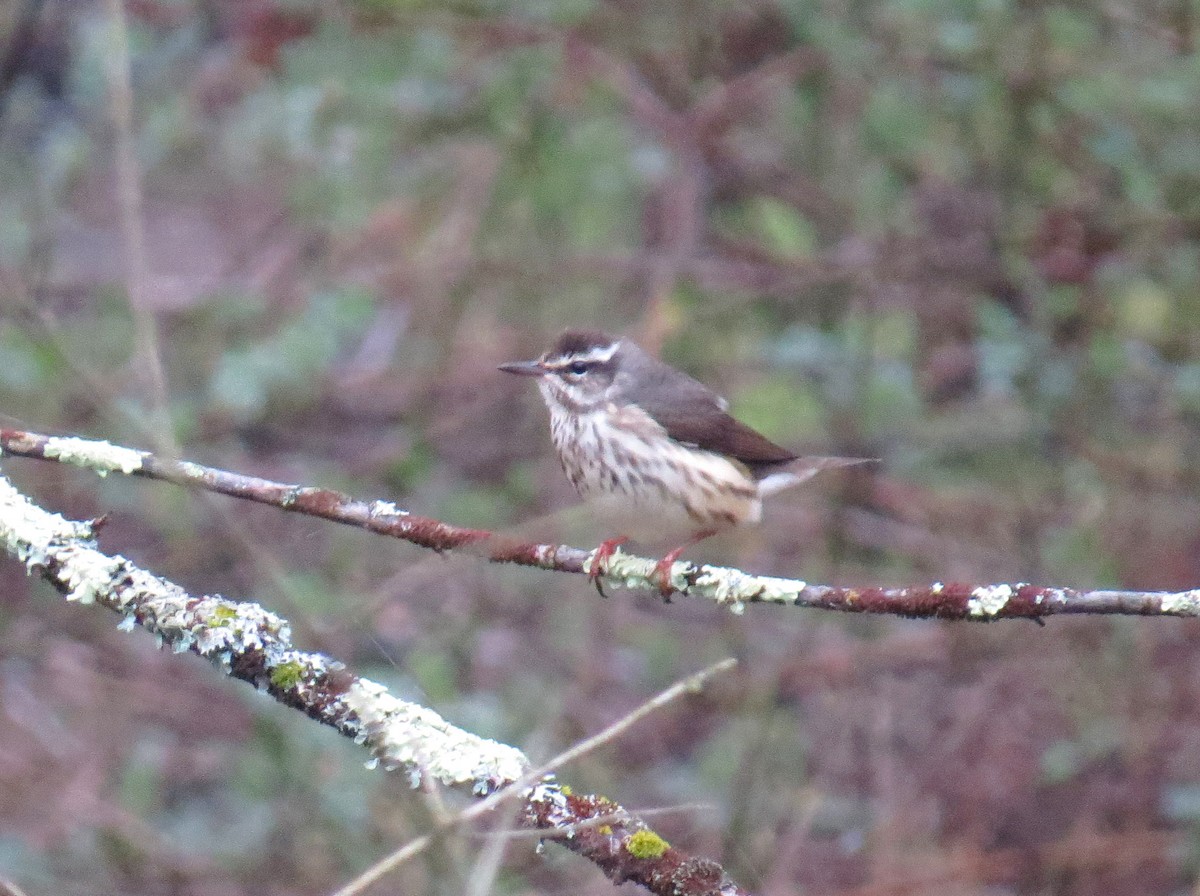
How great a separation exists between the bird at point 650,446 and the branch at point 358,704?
2141mm

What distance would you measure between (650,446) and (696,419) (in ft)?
1.16

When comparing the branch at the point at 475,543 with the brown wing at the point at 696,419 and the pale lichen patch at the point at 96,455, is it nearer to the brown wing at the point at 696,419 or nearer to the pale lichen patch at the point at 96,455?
the pale lichen patch at the point at 96,455

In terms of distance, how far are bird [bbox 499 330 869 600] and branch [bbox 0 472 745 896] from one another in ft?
7.02

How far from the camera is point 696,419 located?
6.30m

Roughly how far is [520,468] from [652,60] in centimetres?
230

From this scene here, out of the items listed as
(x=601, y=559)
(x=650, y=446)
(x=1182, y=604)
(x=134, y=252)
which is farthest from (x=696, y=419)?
(x=1182, y=604)

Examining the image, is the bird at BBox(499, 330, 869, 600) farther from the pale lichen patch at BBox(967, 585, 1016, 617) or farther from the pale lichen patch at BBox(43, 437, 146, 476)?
the pale lichen patch at BBox(967, 585, 1016, 617)

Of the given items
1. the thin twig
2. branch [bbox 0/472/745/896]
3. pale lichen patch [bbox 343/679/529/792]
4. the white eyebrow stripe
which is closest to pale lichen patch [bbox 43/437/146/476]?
the thin twig

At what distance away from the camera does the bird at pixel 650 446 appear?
5.86 meters

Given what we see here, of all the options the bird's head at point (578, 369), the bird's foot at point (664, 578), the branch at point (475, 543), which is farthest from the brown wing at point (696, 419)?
the branch at point (475, 543)

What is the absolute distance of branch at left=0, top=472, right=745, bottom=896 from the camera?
121 inches

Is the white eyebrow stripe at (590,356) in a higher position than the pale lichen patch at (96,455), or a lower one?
lower

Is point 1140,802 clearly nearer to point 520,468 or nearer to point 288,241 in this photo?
point 520,468

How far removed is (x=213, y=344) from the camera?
775 cm
